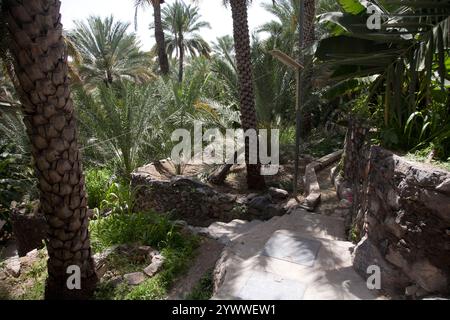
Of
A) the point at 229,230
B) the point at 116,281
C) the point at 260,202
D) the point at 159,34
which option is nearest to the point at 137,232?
the point at 116,281

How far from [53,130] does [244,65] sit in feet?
16.2

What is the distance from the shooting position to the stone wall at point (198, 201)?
7.80 m

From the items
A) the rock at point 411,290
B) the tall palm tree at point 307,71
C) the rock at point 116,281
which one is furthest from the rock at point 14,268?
the tall palm tree at point 307,71

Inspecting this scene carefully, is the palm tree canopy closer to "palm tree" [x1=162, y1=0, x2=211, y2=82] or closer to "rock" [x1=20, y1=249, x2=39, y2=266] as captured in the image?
"palm tree" [x1=162, y1=0, x2=211, y2=82]

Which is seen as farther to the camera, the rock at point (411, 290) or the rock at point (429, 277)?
the rock at point (411, 290)

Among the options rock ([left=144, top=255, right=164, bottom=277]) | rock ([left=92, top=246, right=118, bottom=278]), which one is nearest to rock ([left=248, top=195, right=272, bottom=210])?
rock ([left=144, top=255, right=164, bottom=277])

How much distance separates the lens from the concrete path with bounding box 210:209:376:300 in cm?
399

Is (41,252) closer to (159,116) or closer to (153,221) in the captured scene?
(153,221)

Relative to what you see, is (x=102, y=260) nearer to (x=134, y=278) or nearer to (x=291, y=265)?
(x=134, y=278)

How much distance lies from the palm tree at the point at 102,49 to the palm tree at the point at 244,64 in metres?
13.8

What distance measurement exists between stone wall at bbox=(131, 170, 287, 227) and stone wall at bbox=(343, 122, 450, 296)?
3.32 m

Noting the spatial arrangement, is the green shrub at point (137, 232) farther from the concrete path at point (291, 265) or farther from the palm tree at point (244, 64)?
the palm tree at point (244, 64)

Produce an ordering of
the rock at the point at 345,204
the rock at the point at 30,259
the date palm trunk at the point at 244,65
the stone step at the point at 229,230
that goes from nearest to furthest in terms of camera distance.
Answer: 1. the rock at the point at 30,259
2. the stone step at the point at 229,230
3. the rock at the point at 345,204
4. the date palm trunk at the point at 244,65

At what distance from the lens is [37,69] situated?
362cm
